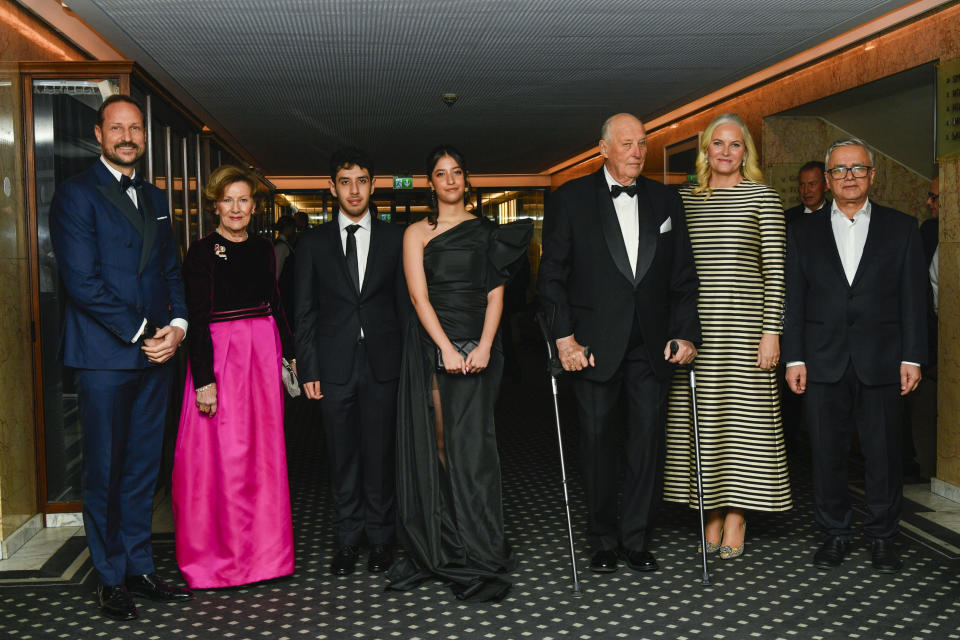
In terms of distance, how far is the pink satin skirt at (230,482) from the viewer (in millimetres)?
3666

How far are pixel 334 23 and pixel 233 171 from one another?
76.3 inches

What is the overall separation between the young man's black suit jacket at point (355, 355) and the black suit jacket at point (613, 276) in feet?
2.34

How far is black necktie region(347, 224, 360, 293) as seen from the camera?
12.5 feet

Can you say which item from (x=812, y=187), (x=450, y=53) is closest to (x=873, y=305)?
(x=812, y=187)

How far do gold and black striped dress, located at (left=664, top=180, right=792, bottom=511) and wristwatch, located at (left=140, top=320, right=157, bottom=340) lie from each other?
89.7 inches

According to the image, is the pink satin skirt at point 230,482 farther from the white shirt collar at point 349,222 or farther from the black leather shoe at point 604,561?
the black leather shoe at point 604,561

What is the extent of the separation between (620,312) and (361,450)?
4.42 ft

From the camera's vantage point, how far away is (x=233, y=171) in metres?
3.74

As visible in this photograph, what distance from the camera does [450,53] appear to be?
6121 mm

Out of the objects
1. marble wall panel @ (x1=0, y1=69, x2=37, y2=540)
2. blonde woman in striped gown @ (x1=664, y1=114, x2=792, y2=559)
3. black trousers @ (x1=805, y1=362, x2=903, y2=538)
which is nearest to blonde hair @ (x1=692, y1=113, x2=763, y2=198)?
blonde woman in striped gown @ (x1=664, y1=114, x2=792, y2=559)

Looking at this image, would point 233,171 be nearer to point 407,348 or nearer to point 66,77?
point 407,348

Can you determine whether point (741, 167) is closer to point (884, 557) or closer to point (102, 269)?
point (884, 557)

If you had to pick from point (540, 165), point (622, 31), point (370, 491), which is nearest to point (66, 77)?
point (370, 491)

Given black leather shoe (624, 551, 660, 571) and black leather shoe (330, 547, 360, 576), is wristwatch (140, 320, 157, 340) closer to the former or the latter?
black leather shoe (330, 547, 360, 576)
